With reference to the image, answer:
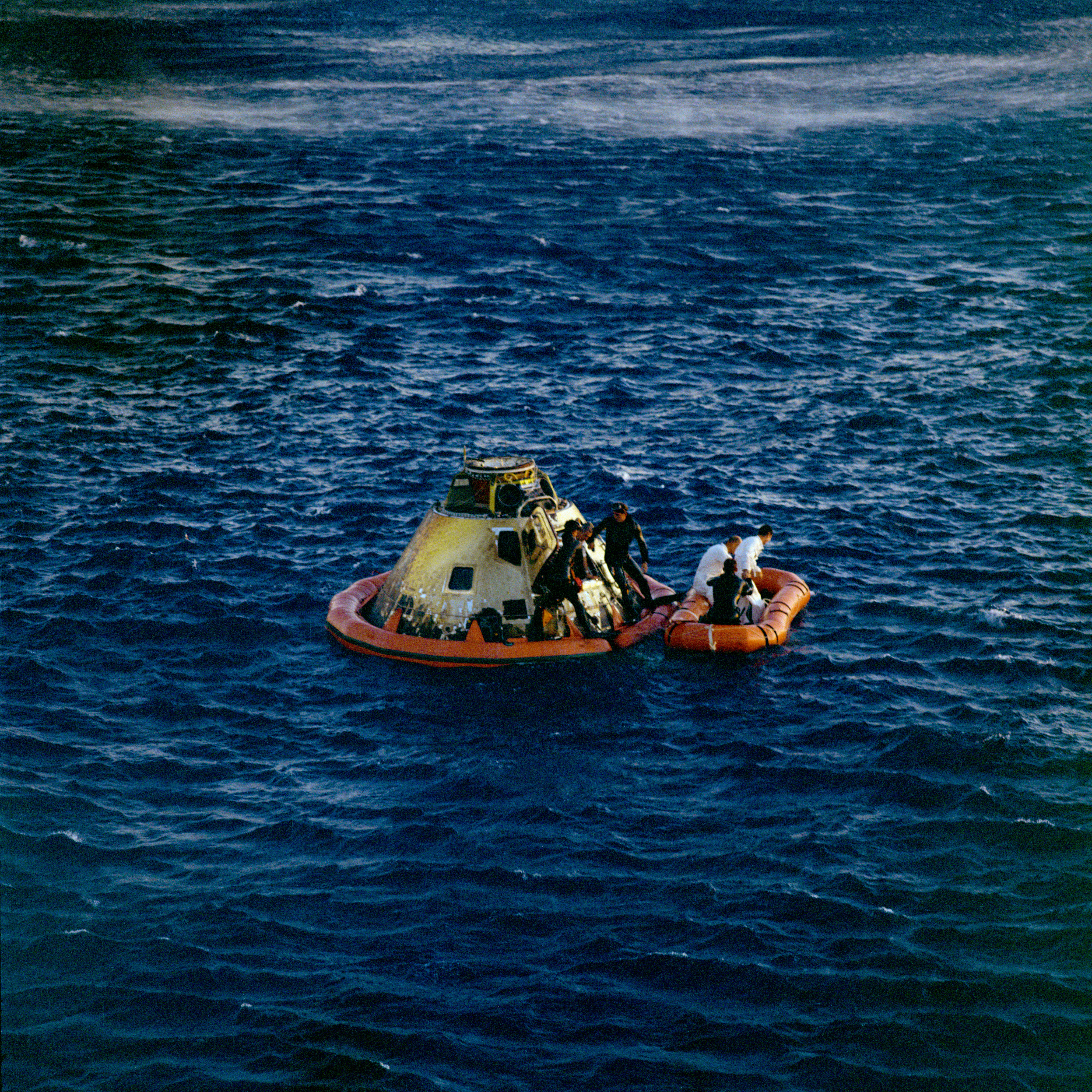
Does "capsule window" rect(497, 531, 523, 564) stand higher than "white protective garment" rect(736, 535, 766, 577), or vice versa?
"capsule window" rect(497, 531, 523, 564)

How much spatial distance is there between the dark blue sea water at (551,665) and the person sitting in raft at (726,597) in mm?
1002

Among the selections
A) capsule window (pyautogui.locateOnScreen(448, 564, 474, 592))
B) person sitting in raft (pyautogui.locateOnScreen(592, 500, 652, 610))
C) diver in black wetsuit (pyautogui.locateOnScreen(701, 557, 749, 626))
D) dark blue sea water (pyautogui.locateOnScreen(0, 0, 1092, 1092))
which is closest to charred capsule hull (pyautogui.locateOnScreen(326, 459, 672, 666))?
capsule window (pyautogui.locateOnScreen(448, 564, 474, 592))

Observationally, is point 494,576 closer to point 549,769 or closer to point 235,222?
point 549,769

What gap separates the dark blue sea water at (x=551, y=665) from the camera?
51.2 ft

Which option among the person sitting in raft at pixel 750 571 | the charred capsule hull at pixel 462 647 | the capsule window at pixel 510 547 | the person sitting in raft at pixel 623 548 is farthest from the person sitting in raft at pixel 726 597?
the capsule window at pixel 510 547

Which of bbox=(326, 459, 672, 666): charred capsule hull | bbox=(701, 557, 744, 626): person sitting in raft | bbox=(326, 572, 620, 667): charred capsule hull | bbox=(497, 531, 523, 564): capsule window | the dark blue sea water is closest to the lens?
the dark blue sea water

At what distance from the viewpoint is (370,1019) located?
15.3 m

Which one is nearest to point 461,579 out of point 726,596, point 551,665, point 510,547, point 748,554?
point 510,547

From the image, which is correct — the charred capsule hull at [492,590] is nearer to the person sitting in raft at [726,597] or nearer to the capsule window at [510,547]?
the capsule window at [510,547]

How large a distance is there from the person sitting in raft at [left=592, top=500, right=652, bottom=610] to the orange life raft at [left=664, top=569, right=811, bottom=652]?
0.97m

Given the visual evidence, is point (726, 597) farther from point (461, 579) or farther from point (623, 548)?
point (461, 579)

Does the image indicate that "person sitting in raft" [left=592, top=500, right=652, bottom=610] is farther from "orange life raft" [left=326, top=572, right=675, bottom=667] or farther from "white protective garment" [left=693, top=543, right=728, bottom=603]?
"white protective garment" [left=693, top=543, right=728, bottom=603]

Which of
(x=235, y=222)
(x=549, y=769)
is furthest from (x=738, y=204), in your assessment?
(x=549, y=769)

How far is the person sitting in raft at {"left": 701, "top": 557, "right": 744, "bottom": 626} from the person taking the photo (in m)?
23.9
